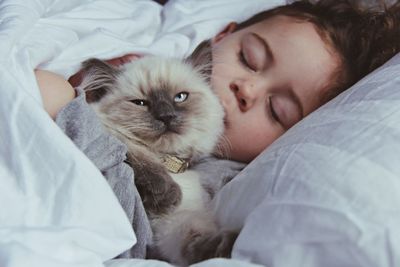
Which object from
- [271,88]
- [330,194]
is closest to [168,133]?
[271,88]

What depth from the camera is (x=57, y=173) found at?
73 centimetres

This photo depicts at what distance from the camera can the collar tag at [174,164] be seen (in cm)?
109

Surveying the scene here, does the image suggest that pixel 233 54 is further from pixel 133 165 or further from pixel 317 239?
pixel 317 239

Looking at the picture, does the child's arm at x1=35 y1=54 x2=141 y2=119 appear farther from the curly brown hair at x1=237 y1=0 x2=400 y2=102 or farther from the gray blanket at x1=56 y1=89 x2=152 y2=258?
the curly brown hair at x1=237 y1=0 x2=400 y2=102

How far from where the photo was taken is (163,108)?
43.2 inches

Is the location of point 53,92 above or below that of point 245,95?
above

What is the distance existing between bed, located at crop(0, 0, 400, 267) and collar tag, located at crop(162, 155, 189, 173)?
18 cm

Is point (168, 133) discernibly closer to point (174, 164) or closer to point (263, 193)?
point (174, 164)

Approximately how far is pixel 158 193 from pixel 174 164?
174 mm

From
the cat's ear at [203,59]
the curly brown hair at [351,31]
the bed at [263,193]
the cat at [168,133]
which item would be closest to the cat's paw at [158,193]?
the cat at [168,133]

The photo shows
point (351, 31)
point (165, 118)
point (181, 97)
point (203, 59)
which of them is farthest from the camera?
point (351, 31)

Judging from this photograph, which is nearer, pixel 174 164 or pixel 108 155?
pixel 108 155

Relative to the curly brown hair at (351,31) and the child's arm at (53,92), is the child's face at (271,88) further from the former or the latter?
the child's arm at (53,92)

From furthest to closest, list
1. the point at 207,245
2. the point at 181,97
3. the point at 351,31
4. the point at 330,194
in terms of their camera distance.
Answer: the point at 351,31, the point at 181,97, the point at 207,245, the point at 330,194
